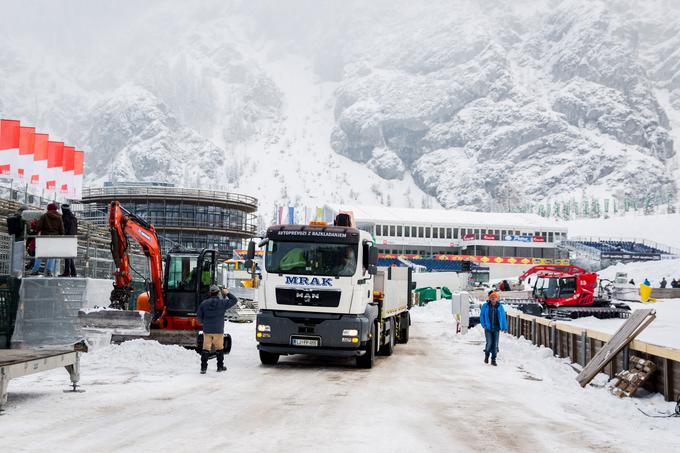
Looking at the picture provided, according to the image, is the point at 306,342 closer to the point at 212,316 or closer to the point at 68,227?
the point at 212,316

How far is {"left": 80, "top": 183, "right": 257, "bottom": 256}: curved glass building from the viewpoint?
241ft

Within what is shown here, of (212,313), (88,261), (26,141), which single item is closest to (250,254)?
(212,313)

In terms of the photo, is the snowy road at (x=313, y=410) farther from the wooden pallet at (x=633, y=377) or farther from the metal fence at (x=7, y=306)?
the metal fence at (x=7, y=306)

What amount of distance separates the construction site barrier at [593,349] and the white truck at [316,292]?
517 centimetres

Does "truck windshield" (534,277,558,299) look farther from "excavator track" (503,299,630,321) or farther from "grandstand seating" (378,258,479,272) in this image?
"grandstand seating" (378,258,479,272)

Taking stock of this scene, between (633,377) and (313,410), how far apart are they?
6.04 m

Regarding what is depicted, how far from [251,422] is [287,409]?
1191 millimetres

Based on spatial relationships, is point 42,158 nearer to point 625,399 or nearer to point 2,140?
point 2,140

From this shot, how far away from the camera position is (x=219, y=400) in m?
11.6

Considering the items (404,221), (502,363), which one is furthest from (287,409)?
(404,221)

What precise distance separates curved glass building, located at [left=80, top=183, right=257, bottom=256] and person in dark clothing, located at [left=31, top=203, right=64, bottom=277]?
2206 inches

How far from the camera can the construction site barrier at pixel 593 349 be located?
11.8 meters

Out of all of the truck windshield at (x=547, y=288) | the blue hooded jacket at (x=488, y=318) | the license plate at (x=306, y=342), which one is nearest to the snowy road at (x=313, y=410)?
the license plate at (x=306, y=342)

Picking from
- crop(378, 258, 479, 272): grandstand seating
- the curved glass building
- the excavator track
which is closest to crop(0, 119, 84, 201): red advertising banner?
the excavator track
